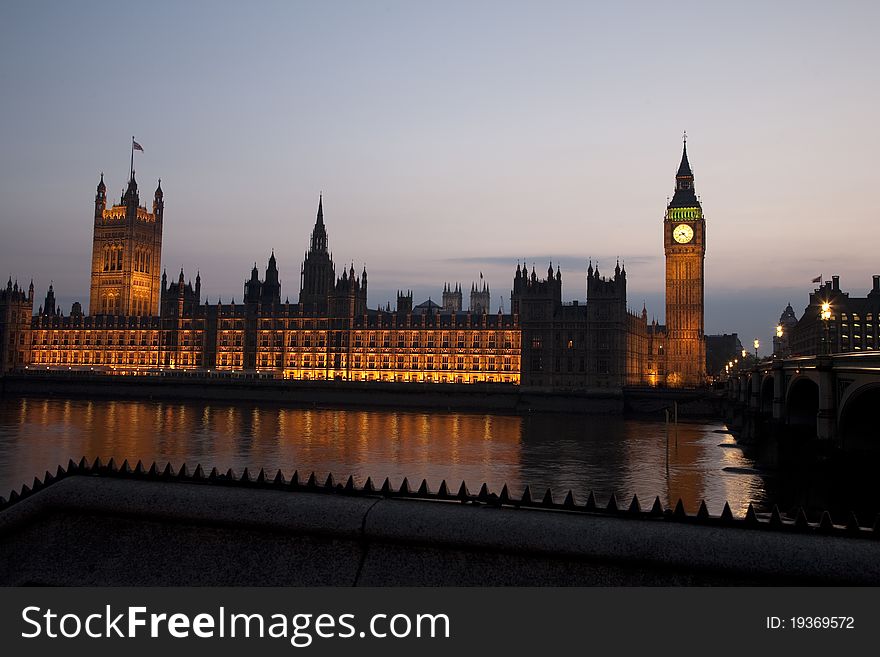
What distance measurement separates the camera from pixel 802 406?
2422 inches

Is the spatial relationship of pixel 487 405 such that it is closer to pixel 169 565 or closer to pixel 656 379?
pixel 656 379

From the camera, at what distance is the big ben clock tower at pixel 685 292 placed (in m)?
168

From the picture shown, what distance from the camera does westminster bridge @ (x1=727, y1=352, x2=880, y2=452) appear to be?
3962cm

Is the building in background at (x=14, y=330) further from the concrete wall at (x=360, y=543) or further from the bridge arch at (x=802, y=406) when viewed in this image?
the concrete wall at (x=360, y=543)

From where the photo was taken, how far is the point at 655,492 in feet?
140

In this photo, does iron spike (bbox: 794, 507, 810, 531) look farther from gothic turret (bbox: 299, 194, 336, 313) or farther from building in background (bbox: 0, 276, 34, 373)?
building in background (bbox: 0, 276, 34, 373)

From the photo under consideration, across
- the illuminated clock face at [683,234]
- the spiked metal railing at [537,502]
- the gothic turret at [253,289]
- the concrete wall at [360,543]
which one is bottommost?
the concrete wall at [360,543]

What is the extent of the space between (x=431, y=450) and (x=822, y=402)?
1191 inches

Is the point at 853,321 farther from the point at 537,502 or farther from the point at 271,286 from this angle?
the point at 537,502

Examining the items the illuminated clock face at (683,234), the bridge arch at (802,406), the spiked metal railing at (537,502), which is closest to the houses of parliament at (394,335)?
the illuminated clock face at (683,234)

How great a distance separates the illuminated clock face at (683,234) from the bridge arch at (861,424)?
440ft

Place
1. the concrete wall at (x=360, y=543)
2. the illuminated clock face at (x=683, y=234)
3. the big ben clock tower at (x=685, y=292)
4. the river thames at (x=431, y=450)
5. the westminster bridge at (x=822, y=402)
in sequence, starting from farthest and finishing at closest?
1. the illuminated clock face at (x=683, y=234)
2. the big ben clock tower at (x=685, y=292)
3. the river thames at (x=431, y=450)
4. the westminster bridge at (x=822, y=402)
5. the concrete wall at (x=360, y=543)

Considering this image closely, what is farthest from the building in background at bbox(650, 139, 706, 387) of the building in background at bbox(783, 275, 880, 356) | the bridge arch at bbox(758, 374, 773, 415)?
the bridge arch at bbox(758, 374, 773, 415)
